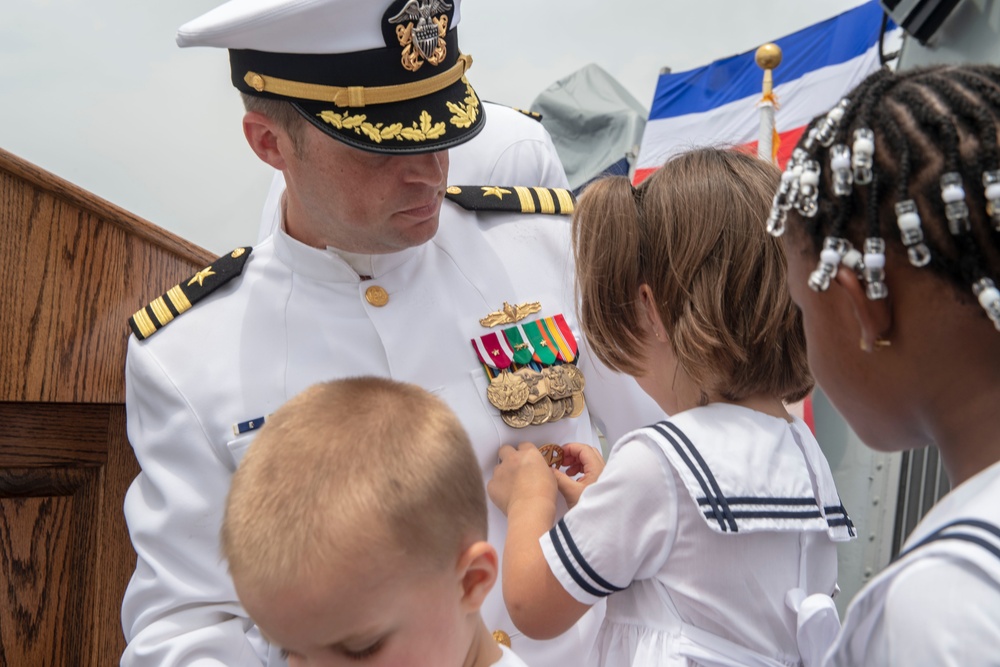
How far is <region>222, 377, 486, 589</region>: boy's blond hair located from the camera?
95 cm

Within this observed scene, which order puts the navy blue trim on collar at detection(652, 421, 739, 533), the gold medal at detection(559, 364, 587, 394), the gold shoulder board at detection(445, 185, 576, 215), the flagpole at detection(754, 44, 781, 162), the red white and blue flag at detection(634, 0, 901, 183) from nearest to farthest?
the navy blue trim on collar at detection(652, 421, 739, 533)
the gold medal at detection(559, 364, 587, 394)
the gold shoulder board at detection(445, 185, 576, 215)
the flagpole at detection(754, 44, 781, 162)
the red white and blue flag at detection(634, 0, 901, 183)

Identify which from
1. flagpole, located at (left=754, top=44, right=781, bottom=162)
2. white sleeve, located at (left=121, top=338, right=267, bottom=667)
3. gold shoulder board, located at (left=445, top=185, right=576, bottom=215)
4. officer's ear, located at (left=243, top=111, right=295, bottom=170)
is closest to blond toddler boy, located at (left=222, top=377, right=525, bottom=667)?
white sleeve, located at (left=121, top=338, right=267, bottom=667)

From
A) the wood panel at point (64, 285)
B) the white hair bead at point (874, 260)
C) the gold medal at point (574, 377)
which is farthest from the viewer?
the gold medal at point (574, 377)

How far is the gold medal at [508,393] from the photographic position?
5.32ft

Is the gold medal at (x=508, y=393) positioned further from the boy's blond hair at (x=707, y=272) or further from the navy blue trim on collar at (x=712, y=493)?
the navy blue trim on collar at (x=712, y=493)

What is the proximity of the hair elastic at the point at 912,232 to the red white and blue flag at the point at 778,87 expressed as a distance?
181 inches

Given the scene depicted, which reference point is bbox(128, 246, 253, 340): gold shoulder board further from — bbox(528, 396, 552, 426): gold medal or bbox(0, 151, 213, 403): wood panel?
bbox(528, 396, 552, 426): gold medal

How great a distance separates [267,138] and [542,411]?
2.03 feet

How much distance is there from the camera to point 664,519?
1224 mm

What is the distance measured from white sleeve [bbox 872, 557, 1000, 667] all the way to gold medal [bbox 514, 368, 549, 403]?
2.89 ft

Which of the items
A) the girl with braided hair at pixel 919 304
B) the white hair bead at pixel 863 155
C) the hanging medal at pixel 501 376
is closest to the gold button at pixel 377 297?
the hanging medal at pixel 501 376

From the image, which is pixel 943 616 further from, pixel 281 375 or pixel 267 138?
pixel 267 138

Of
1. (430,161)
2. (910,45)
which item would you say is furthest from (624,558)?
(910,45)

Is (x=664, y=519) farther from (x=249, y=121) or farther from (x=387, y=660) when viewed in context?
(x=249, y=121)
